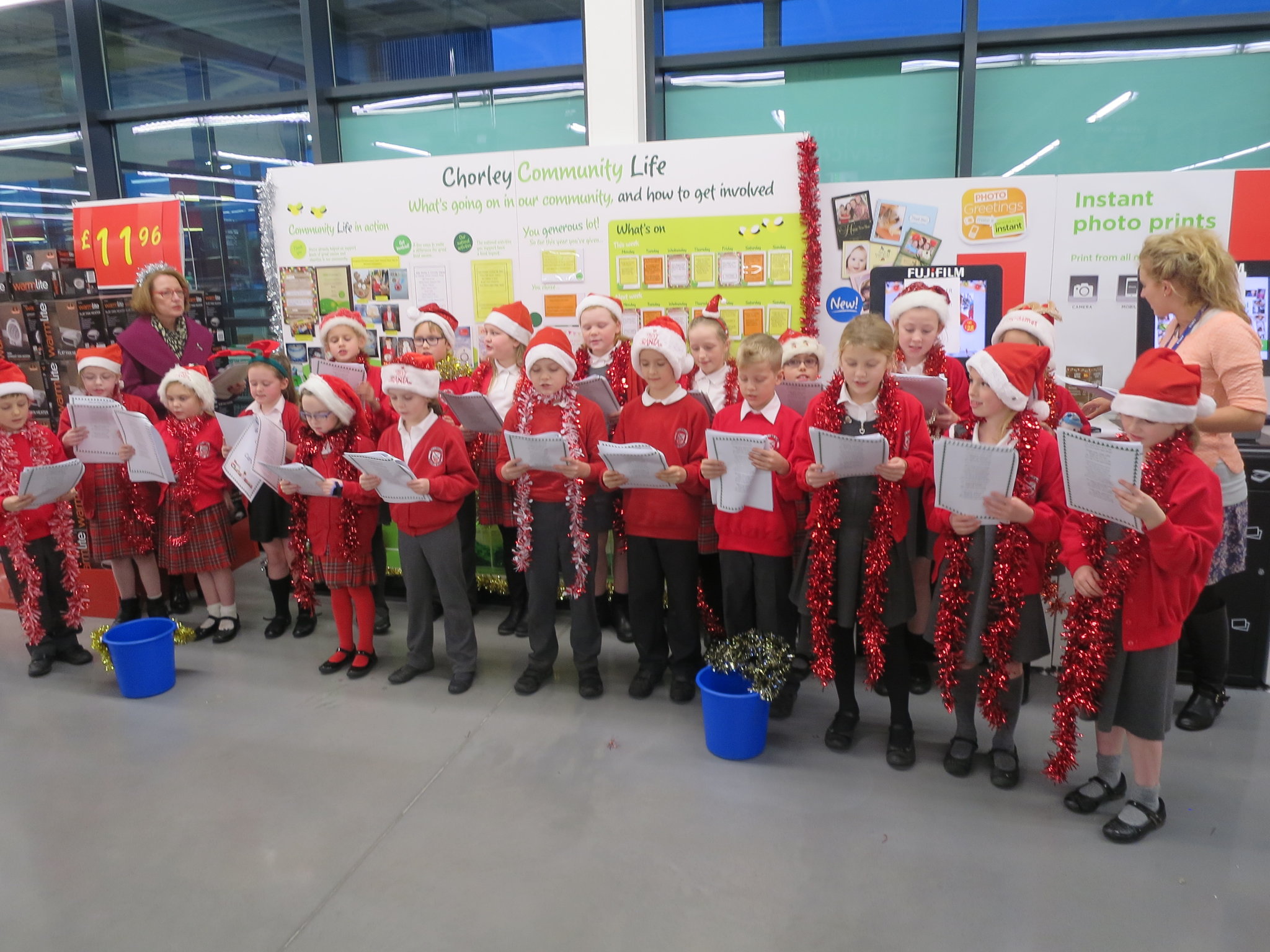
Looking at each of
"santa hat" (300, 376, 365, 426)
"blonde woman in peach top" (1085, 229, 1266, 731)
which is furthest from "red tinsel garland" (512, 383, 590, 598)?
"blonde woman in peach top" (1085, 229, 1266, 731)

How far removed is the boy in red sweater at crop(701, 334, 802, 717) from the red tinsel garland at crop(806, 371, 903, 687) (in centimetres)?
15

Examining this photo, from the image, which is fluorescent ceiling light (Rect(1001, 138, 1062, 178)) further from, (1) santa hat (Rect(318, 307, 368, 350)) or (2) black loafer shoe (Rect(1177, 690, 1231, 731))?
(1) santa hat (Rect(318, 307, 368, 350))

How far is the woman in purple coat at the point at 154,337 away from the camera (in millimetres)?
4426

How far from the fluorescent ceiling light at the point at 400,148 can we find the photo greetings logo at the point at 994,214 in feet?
12.3

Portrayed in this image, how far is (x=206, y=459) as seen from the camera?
393 centimetres

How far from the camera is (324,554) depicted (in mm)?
3527

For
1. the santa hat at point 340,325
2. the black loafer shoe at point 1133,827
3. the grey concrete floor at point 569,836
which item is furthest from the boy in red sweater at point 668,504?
the santa hat at point 340,325

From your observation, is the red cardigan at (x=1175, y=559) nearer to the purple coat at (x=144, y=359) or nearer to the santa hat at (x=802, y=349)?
the santa hat at (x=802, y=349)

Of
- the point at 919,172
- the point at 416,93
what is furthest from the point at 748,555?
the point at 416,93

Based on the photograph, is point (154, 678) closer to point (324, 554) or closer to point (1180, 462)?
point (324, 554)

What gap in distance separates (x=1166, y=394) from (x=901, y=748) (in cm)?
141

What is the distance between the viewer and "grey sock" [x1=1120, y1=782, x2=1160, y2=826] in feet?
7.73

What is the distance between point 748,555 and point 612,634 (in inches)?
51.0

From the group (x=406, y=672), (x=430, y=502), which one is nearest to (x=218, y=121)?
(x=430, y=502)
